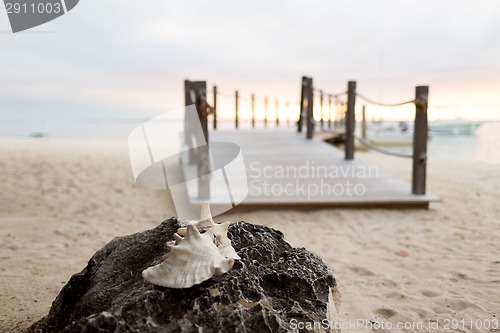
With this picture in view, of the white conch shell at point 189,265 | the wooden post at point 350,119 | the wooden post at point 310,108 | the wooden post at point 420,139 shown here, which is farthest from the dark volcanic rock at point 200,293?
the wooden post at point 310,108

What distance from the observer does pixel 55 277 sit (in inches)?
107

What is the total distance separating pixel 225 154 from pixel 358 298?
4266mm

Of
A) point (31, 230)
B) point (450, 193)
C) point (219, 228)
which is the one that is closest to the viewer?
point (219, 228)

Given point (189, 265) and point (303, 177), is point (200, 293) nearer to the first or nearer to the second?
point (189, 265)

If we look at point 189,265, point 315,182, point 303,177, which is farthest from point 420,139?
point 189,265

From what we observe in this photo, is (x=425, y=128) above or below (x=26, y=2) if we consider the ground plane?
below

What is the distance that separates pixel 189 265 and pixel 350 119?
5008mm

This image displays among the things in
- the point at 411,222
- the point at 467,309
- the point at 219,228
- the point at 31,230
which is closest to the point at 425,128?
the point at 411,222

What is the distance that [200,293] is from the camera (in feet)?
4.24

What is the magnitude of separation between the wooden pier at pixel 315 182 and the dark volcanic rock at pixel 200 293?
2.50m

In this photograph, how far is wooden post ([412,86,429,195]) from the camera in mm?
4465

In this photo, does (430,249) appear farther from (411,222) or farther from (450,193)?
(450,193)

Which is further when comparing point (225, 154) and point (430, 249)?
point (225, 154)

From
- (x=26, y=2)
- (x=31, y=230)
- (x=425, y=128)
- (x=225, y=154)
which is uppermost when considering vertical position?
(x=26, y=2)
